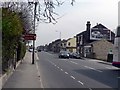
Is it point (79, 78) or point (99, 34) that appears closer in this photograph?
point (79, 78)

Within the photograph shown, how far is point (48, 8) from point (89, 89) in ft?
30.4

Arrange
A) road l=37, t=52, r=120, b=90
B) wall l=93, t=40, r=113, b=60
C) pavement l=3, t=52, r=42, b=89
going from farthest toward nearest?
wall l=93, t=40, r=113, b=60, road l=37, t=52, r=120, b=90, pavement l=3, t=52, r=42, b=89

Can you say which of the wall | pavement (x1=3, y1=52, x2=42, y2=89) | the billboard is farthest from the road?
the billboard

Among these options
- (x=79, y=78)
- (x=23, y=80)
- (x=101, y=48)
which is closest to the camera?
(x=23, y=80)

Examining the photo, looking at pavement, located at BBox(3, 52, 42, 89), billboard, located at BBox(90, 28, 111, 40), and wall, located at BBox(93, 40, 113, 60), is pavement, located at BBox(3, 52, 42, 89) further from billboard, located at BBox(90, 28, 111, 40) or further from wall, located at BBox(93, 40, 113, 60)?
billboard, located at BBox(90, 28, 111, 40)

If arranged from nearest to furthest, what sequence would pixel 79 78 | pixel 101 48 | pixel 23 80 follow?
pixel 23 80
pixel 79 78
pixel 101 48

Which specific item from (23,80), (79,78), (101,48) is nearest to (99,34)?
(101,48)

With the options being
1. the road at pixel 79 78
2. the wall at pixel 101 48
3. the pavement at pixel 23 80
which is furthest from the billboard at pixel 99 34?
the pavement at pixel 23 80

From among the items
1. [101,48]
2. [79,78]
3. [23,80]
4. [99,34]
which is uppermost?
[99,34]

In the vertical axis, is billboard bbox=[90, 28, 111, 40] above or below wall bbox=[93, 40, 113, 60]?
above

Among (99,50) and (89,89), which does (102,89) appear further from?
(99,50)

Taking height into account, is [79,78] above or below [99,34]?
below

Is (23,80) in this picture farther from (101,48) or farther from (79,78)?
(101,48)

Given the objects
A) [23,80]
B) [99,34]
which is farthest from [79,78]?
[99,34]
